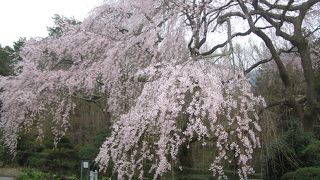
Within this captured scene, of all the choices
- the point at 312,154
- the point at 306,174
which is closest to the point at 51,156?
the point at 312,154

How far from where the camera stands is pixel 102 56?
10.4 metres

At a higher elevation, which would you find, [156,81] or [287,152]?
[156,81]

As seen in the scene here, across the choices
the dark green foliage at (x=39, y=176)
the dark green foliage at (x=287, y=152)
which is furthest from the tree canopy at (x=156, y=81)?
the dark green foliage at (x=39, y=176)

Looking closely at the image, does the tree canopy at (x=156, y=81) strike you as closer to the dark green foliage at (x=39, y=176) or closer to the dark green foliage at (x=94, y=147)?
the dark green foliage at (x=94, y=147)

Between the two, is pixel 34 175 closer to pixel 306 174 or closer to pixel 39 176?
pixel 39 176

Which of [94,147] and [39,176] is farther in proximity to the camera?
[39,176]

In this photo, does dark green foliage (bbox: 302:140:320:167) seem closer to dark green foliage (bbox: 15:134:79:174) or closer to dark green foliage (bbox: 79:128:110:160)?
dark green foliage (bbox: 79:128:110:160)

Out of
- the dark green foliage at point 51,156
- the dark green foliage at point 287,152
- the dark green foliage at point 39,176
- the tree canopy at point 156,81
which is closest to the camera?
the tree canopy at point 156,81

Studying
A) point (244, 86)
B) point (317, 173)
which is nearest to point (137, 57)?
point (244, 86)

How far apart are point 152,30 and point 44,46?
3600mm

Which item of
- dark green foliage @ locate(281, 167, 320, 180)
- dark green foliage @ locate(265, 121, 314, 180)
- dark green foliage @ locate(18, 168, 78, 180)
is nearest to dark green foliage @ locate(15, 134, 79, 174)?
dark green foliage @ locate(18, 168, 78, 180)

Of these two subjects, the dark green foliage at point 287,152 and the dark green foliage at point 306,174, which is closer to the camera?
the dark green foliage at point 306,174

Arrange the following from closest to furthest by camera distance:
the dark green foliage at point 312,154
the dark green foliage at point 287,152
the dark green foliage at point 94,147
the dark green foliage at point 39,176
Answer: the dark green foliage at point 312,154 → the dark green foliage at point 287,152 → the dark green foliage at point 94,147 → the dark green foliage at point 39,176

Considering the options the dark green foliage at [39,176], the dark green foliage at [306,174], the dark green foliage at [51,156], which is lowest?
the dark green foliage at [306,174]
